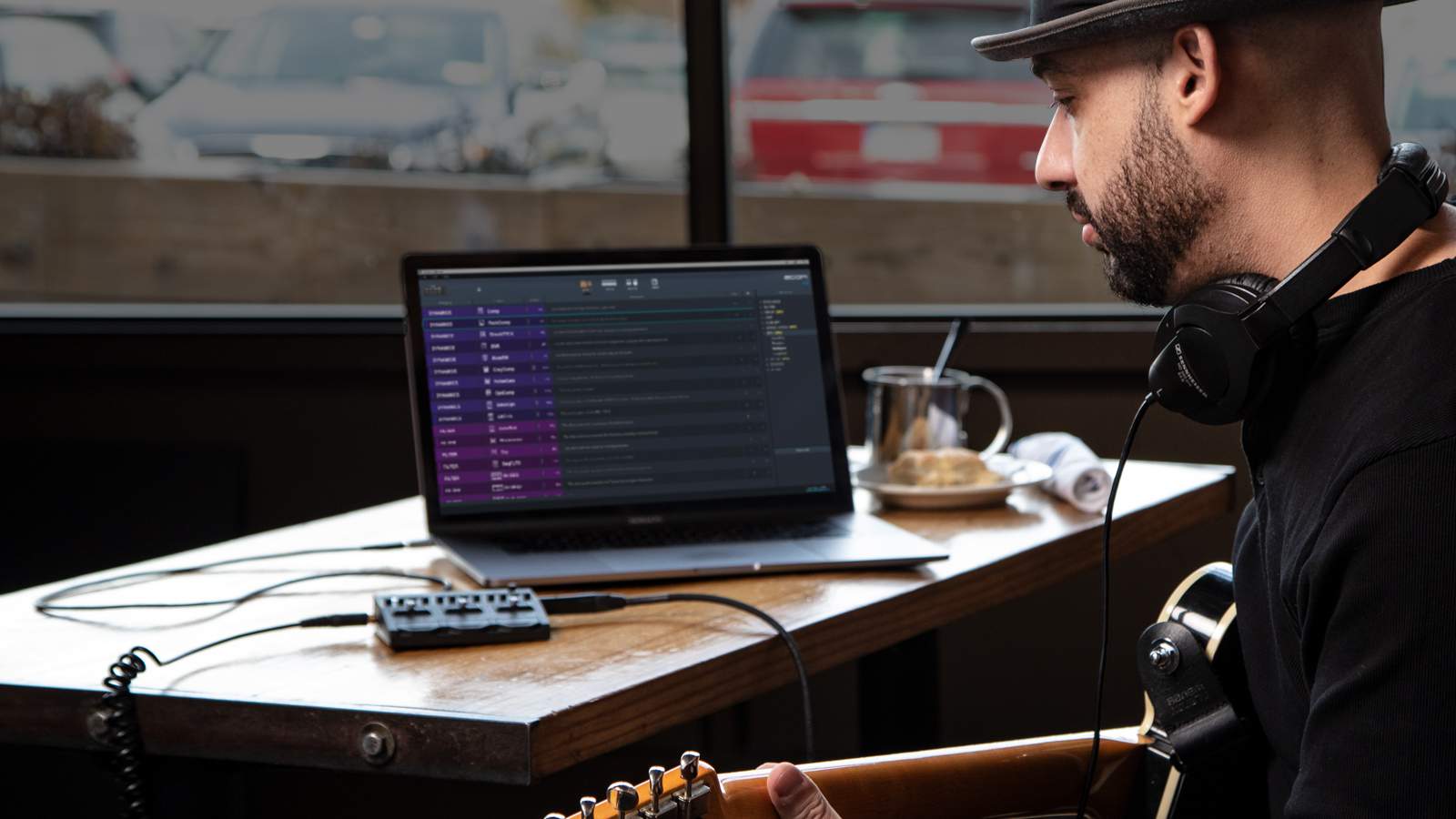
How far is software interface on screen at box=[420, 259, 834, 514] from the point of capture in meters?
1.63

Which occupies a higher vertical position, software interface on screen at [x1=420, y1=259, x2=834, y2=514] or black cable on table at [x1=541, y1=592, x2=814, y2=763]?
software interface on screen at [x1=420, y1=259, x2=834, y2=514]

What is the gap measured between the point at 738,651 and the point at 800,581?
231 millimetres

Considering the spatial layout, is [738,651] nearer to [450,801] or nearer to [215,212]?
[450,801]

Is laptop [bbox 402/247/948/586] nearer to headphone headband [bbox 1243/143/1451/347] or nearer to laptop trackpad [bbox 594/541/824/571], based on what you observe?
laptop trackpad [bbox 594/541/824/571]

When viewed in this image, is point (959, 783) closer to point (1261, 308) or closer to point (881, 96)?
point (1261, 308)

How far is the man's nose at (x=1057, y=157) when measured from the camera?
1201mm

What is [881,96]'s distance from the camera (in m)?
3.12

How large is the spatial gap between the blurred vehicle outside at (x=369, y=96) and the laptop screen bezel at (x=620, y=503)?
4.45 ft

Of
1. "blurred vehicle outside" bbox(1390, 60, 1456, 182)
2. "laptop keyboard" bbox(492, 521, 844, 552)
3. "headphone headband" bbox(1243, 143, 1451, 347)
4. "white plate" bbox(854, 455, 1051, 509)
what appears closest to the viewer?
"headphone headband" bbox(1243, 143, 1451, 347)

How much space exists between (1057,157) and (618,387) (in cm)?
61

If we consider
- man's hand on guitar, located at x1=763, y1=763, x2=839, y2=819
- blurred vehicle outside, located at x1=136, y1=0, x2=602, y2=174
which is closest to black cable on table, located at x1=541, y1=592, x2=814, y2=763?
man's hand on guitar, located at x1=763, y1=763, x2=839, y2=819

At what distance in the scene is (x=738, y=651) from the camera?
1.28 metres

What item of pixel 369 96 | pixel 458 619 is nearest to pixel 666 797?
pixel 458 619

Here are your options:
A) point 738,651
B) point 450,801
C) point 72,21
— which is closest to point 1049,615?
point 450,801
